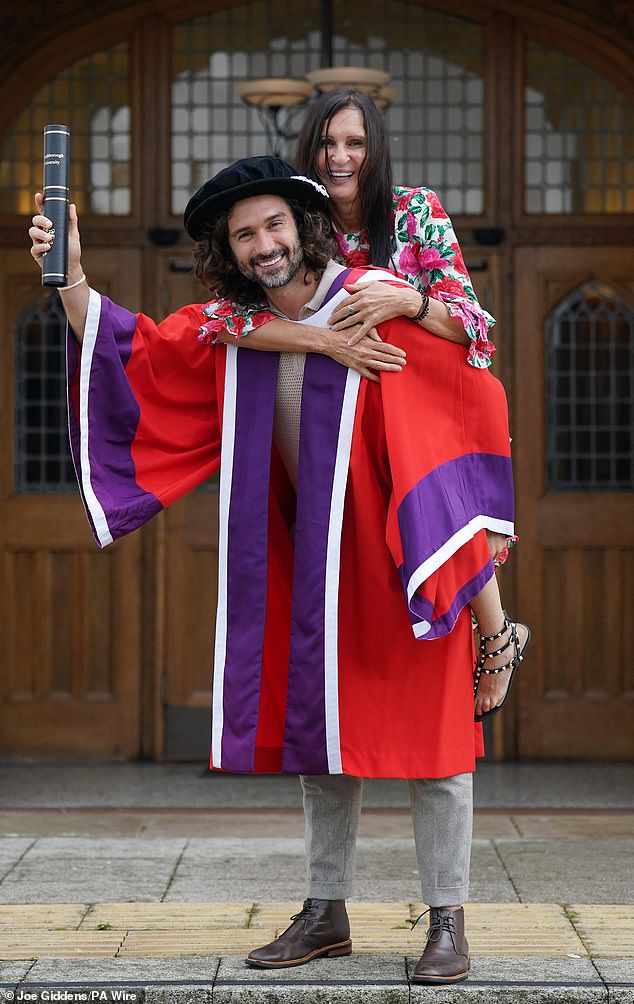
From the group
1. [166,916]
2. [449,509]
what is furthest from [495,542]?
[166,916]

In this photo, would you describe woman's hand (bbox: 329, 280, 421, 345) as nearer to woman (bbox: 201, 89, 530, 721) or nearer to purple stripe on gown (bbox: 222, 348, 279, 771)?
woman (bbox: 201, 89, 530, 721)

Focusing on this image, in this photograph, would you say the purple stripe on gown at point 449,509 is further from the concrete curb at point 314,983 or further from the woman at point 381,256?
the concrete curb at point 314,983

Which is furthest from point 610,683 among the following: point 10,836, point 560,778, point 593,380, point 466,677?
point 466,677

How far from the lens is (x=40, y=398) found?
23.7ft

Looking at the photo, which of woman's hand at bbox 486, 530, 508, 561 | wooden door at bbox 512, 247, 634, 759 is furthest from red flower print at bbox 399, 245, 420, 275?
wooden door at bbox 512, 247, 634, 759

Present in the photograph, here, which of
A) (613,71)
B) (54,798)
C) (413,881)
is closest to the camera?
(413,881)

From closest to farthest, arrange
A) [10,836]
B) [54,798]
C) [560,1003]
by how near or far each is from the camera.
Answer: [560,1003] → [10,836] → [54,798]

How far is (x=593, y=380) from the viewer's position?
7.19m

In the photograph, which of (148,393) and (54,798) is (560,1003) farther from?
(54,798)

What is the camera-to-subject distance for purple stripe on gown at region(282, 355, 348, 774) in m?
3.81

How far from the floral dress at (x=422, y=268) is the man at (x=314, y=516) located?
65mm

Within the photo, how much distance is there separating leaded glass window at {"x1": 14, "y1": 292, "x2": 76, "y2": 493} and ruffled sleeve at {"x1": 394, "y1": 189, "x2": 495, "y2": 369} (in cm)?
354

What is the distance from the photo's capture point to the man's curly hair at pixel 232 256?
380cm

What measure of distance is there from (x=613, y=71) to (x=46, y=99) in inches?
104
